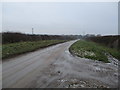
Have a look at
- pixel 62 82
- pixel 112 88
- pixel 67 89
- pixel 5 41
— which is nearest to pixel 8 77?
pixel 62 82

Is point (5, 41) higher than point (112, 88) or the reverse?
higher

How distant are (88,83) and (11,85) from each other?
320 centimetres

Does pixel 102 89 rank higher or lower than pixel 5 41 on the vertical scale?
lower

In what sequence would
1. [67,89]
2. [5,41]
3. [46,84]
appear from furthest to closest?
[5,41]
[46,84]
[67,89]

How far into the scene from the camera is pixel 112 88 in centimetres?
476

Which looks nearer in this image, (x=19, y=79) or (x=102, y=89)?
(x=102, y=89)

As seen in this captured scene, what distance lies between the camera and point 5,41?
Result: 24.1m

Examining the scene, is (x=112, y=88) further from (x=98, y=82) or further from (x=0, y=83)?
(x=0, y=83)

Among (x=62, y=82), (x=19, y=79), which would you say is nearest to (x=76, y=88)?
(x=62, y=82)

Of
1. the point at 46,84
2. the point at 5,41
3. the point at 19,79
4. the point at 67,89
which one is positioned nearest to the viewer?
the point at 67,89

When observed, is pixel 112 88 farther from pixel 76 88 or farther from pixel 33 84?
pixel 33 84

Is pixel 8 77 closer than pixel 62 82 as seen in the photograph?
No

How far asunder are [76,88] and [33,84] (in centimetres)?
173

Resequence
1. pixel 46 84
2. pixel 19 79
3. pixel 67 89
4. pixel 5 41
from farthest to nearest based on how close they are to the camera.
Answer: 1. pixel 5 41
2. pixel 19 79
3. pixel 46 84
4. pixel 67 89
